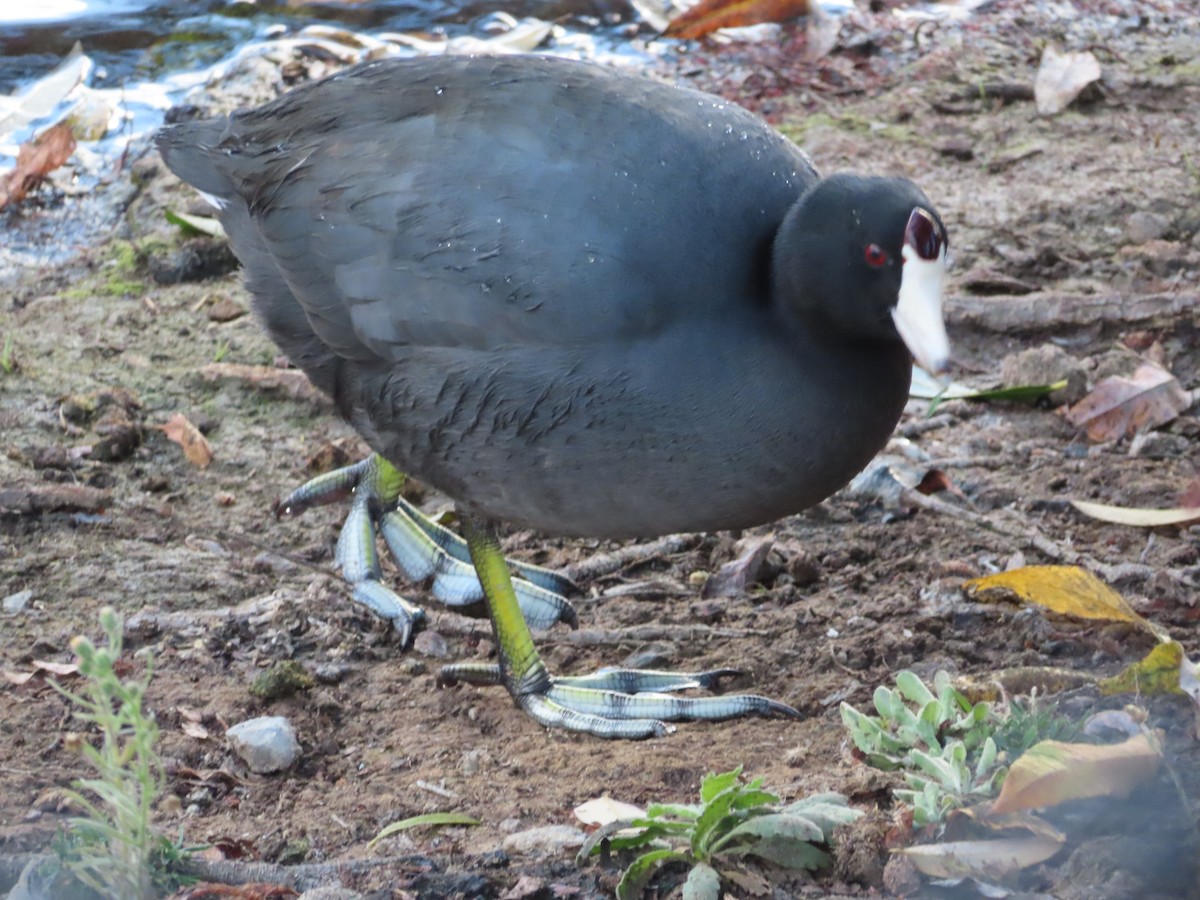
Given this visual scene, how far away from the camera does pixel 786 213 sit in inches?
122

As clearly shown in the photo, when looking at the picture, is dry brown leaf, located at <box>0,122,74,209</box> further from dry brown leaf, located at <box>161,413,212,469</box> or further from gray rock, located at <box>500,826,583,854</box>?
gray rock, located at <box>500,826,583,854</box>

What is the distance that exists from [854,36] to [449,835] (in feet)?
17.0

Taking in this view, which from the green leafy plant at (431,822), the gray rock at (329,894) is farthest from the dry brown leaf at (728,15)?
the gray rock at (329,894)

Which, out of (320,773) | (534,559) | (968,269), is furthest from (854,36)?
(320,773)

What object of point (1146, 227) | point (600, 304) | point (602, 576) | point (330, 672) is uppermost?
point (600, 304)

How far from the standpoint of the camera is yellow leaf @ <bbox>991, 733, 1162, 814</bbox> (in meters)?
2.09

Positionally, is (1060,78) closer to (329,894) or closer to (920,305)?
(920,305)

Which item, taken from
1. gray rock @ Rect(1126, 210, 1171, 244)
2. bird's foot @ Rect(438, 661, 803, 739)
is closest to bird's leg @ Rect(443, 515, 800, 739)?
bird's foot @ Rect(438, 661, 803, 739)

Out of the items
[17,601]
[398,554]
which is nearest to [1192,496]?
[398,554]

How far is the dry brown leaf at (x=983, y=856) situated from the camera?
2043 mm

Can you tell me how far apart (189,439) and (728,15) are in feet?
13.0

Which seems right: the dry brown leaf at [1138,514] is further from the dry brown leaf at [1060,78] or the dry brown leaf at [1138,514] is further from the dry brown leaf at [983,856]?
the dry brown leaf at [1060,78]

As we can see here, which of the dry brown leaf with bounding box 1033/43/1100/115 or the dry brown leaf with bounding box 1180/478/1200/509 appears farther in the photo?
the dry brown leaf with bounding box 1033/43/1100/115

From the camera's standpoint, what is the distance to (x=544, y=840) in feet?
7.86
